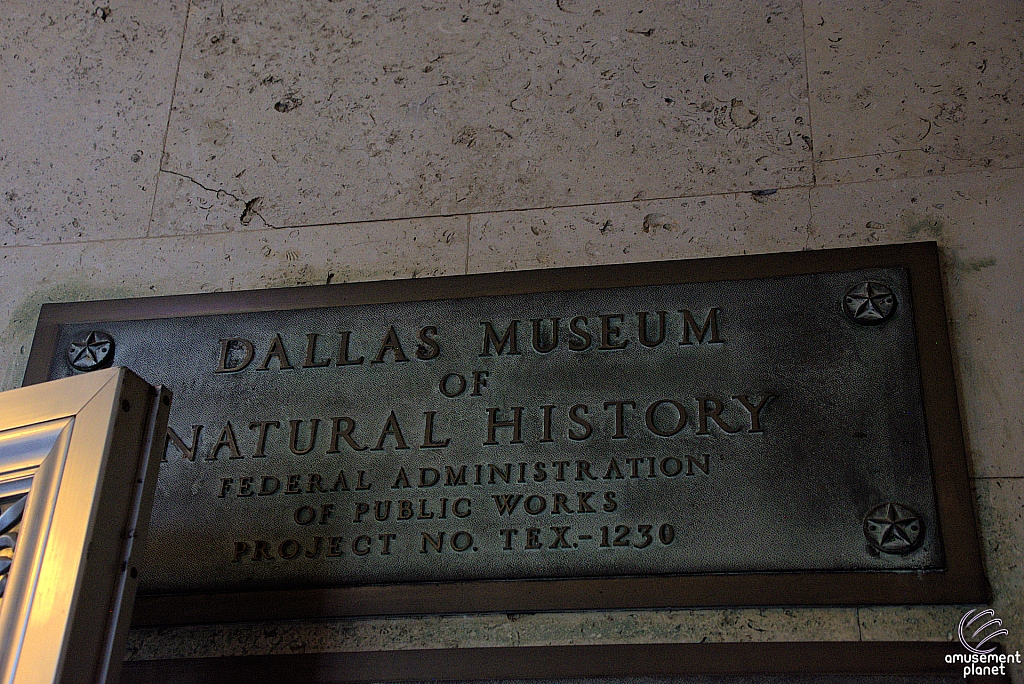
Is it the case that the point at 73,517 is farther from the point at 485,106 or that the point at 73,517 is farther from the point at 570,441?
the point at 485,106

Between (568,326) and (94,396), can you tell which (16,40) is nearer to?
(94,396)

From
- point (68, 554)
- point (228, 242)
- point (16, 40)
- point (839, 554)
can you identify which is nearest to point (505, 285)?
point (228, 242)

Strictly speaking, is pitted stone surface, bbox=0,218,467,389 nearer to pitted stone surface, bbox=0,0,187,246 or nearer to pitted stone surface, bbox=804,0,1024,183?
pitted stone surface, bbox=0,0,187,246

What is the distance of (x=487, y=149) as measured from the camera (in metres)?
3.33

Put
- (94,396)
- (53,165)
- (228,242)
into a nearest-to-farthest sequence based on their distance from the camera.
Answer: (94,396)
(228,242)
(53,165)

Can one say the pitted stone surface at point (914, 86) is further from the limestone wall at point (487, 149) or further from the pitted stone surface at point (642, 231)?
the pitted stone surface at point (642, 231)

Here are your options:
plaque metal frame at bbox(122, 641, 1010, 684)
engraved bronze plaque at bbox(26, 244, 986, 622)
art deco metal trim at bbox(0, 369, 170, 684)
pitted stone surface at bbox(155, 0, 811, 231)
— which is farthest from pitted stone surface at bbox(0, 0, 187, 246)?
plaque metal frame at bbox(122, 641, 1010, 684)

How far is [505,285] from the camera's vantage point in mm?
3037

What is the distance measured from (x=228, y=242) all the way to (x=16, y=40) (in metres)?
1.28

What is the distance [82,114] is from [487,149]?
142 centimetres

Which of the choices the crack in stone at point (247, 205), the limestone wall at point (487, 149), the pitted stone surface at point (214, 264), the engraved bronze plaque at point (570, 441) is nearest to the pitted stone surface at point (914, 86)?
the limestone wall at point (487, 149)

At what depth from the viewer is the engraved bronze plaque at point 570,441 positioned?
257cm

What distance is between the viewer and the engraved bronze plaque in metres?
2.57

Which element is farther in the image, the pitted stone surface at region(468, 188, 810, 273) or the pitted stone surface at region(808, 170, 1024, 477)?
the pitted stone surface at region(468, 188, 810, 273)
